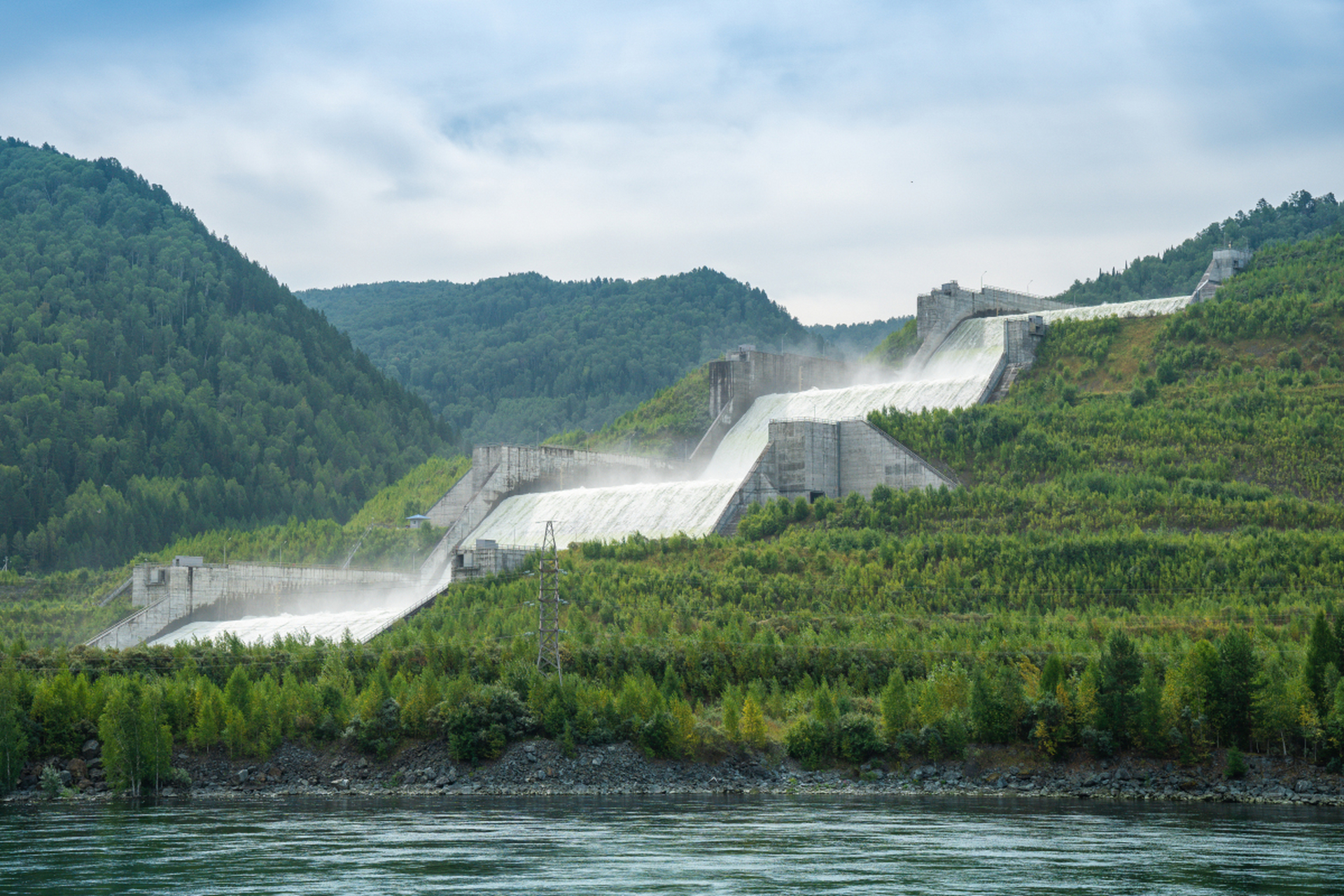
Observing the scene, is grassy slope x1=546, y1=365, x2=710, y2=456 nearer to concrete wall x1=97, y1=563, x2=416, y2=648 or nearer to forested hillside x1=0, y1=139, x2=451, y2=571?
concrete wall x1=97, y1=563, x2=416, y2=648

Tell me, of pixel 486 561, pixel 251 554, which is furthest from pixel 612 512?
pixel 251 554

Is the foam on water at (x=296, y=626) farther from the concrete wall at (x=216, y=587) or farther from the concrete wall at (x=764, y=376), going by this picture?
the concrete wall at (x=764, y=376)

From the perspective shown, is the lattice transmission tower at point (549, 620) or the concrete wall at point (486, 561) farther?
the concrete wall at point (486, 561)

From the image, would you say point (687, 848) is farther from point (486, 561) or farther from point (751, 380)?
point (751, 380)

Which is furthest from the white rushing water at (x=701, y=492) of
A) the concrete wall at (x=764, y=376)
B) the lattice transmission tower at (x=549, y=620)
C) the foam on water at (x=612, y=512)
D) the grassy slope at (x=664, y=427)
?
the lattice transmission tower at (x=549, y=620)

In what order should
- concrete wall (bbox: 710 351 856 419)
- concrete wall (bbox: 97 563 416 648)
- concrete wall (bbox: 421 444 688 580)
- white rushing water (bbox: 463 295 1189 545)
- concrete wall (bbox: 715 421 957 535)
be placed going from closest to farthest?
concrete wall (bbox: 715 421 957 535) → white rushing water (bbox: 463 295 1189 545) → concrete wall (bbox: 97 563 416 648) → concrete wall (bbox: 421 444 688 580) → concrete wall (bbox: 710 351 856 419)

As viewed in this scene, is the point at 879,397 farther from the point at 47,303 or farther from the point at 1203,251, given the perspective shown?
the point at 47,303

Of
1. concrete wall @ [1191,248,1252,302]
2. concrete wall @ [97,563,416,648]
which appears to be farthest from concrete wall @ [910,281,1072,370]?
concrete wall @ [97,563,416,648]
